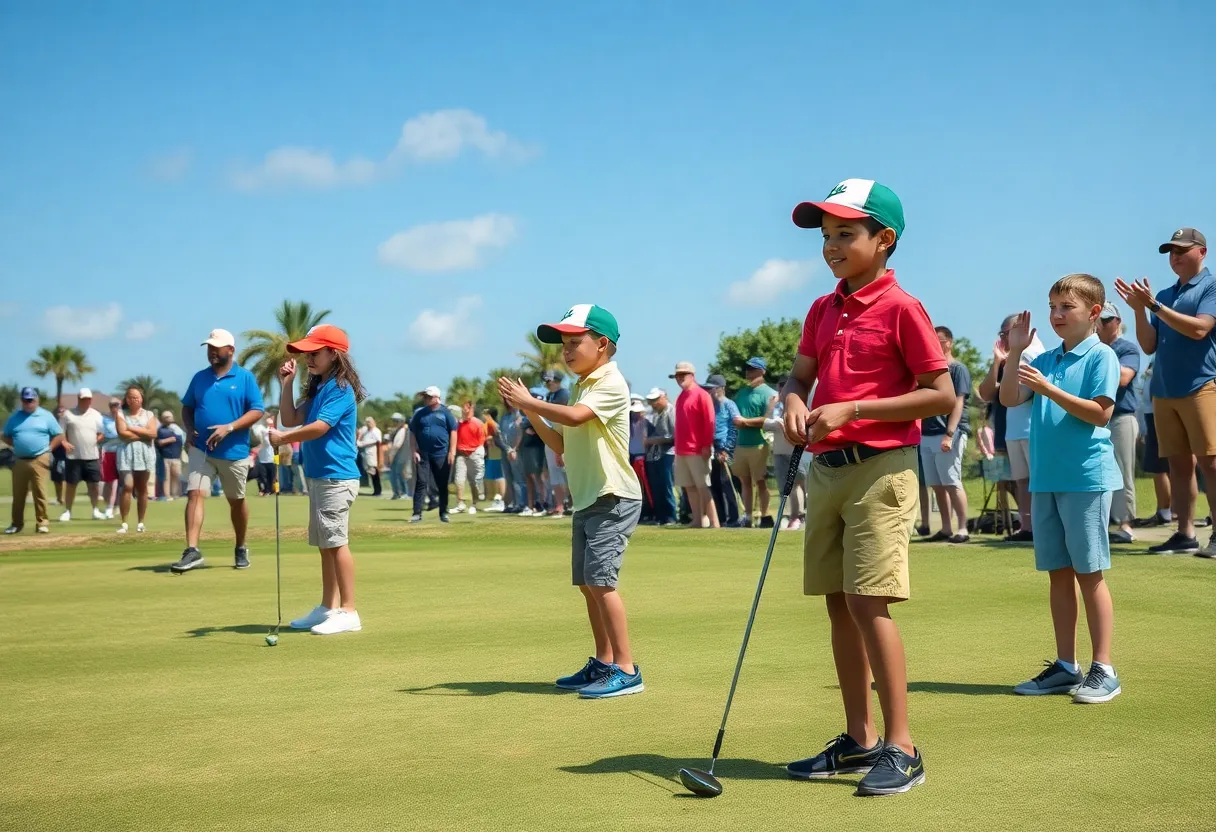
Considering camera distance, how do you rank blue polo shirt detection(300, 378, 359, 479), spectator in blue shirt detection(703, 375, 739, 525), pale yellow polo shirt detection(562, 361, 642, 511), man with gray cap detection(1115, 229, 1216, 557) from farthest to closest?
1. spectator in blue shirt detection(703, 375, 739, 525)
2. man with gray cap detection(1115, 229, 1216, 557)
3. blue polo shirt detection(300, 378, 359, 479)
4. pale yellow polo shirt detection(562, 361, 642, 511)

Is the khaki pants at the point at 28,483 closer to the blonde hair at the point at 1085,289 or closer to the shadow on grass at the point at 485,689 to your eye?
the shadow on grass at the point at 485,689

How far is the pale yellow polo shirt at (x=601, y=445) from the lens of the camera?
6.77 metres

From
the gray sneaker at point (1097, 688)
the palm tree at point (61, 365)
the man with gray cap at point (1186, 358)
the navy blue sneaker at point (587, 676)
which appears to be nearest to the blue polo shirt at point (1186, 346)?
the man with gray cap at point (1186, 358)

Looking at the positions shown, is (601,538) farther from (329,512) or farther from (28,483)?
(28,483)

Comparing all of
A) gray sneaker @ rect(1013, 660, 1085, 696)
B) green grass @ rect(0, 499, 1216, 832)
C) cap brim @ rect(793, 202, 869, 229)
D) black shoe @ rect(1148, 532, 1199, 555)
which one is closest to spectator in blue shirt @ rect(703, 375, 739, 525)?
green grass @ rect(0, 499, 1216, 832)

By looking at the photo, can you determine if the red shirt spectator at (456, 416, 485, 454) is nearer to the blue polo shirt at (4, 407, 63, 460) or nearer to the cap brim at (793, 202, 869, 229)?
the blue polo shirt at (4, 407, 63, 460)

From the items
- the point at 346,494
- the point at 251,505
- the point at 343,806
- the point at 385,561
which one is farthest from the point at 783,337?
the point at 343,806

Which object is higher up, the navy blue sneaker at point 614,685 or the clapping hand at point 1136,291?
the clapping hand at point 1136,291

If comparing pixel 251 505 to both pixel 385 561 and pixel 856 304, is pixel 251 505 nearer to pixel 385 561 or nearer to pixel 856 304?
pixel 385 561

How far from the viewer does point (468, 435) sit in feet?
84.2

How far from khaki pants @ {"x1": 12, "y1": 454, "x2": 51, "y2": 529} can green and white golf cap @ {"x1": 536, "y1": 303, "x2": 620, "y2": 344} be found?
14.4m

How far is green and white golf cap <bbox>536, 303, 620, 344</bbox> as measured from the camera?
679 centimetres

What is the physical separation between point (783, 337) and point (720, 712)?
215 ft

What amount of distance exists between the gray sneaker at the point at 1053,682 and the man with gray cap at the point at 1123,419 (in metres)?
6.82
